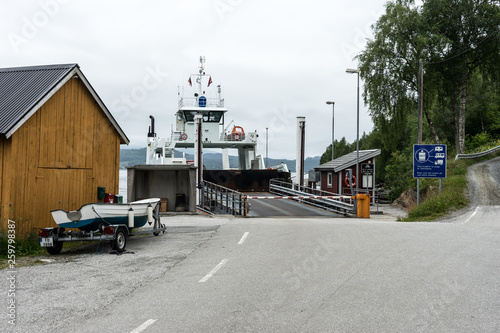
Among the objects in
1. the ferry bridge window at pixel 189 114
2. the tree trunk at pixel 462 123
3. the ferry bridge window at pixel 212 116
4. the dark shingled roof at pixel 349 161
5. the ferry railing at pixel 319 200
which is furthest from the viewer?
the ferry bridge window at pixel 212 116

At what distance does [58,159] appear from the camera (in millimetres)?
12836

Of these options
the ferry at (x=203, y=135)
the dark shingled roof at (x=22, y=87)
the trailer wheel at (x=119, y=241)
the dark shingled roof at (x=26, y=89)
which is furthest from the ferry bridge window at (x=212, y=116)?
the trailer wheel at (x=119, y=241)

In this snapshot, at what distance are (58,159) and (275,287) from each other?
8.59m

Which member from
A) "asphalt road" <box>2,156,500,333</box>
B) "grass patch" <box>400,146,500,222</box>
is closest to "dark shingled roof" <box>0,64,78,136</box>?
"asphalt road" <box>2,156,500,333</box>

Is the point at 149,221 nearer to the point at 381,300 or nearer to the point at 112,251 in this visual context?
the point at 112,251

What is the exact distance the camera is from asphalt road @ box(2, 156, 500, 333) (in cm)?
511

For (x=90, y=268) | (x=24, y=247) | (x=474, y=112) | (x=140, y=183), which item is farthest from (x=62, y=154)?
(x=474, y=112)

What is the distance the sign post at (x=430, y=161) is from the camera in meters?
21.6

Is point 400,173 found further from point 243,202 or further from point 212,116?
point 243,202

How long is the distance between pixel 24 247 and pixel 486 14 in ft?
108

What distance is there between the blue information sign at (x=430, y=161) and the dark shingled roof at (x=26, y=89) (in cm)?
1420

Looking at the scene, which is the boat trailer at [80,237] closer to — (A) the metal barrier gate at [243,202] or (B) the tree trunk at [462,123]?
(A) the metal barrier gate at [243,202]

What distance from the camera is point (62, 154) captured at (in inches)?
512

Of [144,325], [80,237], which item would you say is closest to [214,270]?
[144,325]
